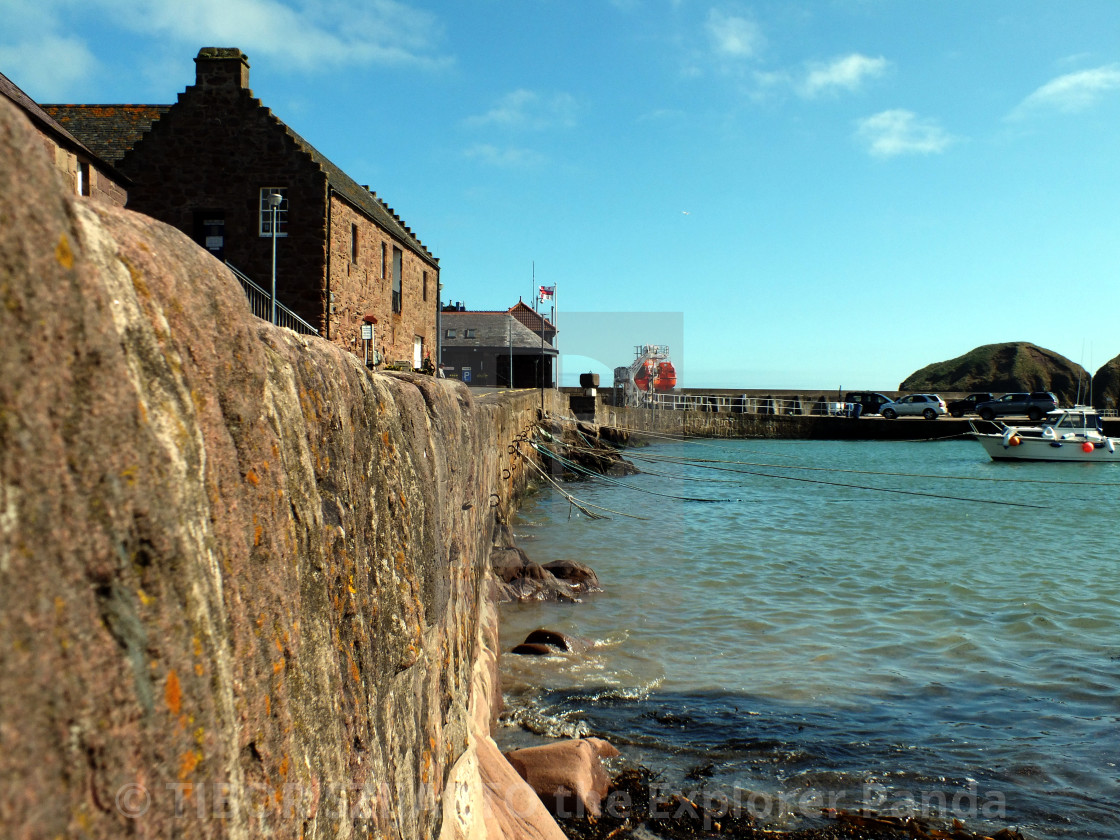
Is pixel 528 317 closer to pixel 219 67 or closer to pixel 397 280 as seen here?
pixel 397 280

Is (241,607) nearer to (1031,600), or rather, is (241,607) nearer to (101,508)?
(101,508)

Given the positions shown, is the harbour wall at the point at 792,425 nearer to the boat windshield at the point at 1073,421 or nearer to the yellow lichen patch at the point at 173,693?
the boat windshield at the point at 1073,421

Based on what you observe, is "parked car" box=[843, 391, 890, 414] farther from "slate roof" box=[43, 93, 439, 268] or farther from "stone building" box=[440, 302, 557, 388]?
"slate roof" box=[43, 93, 439, 268]

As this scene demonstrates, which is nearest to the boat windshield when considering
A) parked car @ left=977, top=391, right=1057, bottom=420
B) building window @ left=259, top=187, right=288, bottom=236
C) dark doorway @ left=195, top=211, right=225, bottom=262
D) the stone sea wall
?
parked car @ left=977, top=391, right=1057, bottom=420

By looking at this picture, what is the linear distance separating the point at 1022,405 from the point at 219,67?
49.7 m

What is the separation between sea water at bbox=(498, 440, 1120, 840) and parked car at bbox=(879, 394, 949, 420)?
4095 centimetres

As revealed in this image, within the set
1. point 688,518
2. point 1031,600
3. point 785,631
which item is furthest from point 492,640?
point 688,518

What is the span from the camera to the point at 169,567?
1.21 m

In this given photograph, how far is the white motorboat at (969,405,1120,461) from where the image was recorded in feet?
135

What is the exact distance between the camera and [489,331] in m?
53.2

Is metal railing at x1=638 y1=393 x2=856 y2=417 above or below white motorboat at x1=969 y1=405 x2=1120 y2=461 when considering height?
above

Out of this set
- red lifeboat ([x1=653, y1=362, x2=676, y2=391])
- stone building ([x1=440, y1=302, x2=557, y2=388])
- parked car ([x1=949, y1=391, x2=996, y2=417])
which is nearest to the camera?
stone building ([x1=440, y1=302, x2=557, y2=388])

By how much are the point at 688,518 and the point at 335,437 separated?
19369mm

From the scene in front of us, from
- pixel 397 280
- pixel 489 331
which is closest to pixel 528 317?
pixel 489 331
